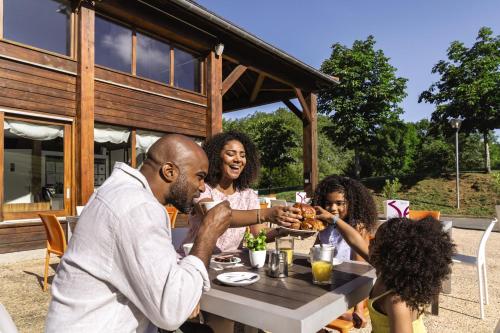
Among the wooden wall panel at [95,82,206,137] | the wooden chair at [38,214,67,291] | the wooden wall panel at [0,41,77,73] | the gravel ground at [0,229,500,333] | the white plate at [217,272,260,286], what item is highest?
the wooden wall panel at [0,41,77,73]

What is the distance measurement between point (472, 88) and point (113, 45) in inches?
684

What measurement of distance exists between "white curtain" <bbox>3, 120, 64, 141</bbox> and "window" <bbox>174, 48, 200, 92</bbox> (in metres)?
3.07

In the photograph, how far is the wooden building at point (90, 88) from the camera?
5.88m

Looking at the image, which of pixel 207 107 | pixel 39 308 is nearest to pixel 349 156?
pixel 207 107

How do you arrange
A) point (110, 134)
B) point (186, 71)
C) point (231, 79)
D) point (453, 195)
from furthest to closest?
1. point (453, 195)
2. point (231, 79)
3. point (186, 71)
4. point (110, 134)

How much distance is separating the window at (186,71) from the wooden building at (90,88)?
0.08ft

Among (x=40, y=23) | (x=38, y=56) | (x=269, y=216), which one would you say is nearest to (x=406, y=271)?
(x=269, y=216)

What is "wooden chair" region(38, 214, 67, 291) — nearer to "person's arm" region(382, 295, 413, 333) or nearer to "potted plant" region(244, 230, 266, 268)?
"potted plant" region(244, 230, 266, 268)

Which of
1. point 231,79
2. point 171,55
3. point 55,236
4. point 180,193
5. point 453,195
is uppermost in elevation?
point 171,55

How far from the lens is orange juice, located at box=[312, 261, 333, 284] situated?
5.53 feet

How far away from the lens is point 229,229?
2.54m

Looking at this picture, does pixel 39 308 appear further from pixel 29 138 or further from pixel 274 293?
pixel 29 138

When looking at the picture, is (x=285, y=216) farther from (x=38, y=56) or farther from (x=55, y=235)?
(x=38, y=56)

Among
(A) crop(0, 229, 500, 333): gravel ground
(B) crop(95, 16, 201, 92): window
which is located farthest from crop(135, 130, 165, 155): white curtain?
(A) crop(0, 229, 500, 333): gravel ground
